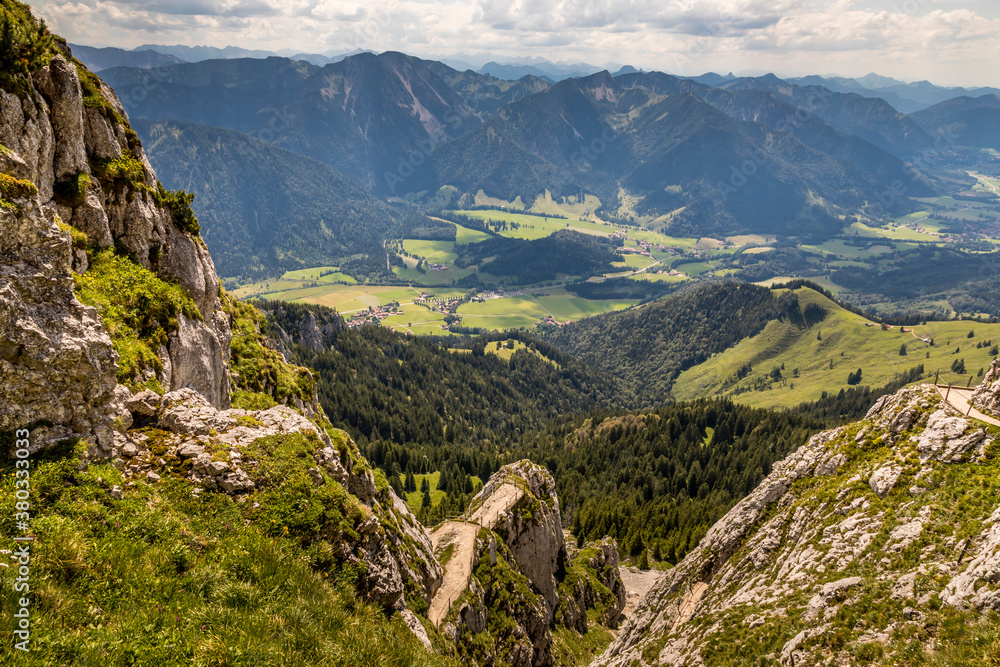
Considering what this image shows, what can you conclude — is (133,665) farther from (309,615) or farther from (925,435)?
(925,435)

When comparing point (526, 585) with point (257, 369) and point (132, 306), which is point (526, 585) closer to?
point (257, 369)

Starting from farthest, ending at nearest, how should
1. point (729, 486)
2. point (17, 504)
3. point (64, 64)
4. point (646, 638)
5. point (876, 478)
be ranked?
point (729, 486) → point (646, 638) → point (876, 478) → point (64, 64) → point (17, 504)

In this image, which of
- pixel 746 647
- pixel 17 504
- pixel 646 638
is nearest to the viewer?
pixel 17 504

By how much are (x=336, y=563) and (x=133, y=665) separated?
12.6m

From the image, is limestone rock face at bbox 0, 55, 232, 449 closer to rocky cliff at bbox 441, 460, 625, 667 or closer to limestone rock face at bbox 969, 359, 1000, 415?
rocky cliff at bbox 441, 460, 625, 667

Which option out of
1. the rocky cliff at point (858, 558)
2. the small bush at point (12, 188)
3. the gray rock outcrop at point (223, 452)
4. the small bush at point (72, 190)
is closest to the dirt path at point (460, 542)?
the gray rock outcrop at point (223, 452)

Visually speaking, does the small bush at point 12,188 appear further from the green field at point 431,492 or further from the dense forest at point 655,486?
the green field at point 431,492

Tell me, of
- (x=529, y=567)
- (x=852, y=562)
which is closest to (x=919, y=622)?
(x=852, y=562)

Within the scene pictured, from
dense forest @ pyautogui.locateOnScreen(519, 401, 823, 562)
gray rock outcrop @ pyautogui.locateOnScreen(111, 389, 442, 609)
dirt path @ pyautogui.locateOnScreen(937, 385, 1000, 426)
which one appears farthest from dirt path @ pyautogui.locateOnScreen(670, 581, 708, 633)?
dense forest @ pyautogui.locateOnScreen(519, 401, 823, 562)

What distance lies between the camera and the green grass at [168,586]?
15602mm

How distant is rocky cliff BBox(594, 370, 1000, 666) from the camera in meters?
28.9

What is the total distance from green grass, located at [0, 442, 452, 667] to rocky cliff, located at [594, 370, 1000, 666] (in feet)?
86.2

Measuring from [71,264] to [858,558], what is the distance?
58802mm

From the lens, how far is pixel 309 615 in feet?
67.9
